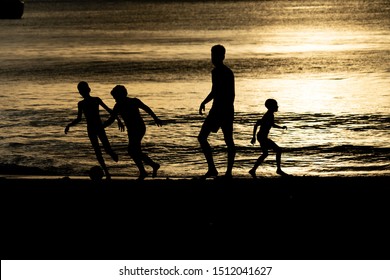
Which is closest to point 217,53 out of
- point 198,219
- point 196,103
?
point 198,219

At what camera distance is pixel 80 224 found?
908cm

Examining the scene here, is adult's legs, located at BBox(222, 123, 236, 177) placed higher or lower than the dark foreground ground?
higher

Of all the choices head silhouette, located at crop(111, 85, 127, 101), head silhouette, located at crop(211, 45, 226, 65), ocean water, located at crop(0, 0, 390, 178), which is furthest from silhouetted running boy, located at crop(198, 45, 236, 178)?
ocean water, located at crop(0, 0, 390, 178)

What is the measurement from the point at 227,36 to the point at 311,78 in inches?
1937

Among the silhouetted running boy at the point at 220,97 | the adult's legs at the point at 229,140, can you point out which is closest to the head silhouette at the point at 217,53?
the silhouetted running boy at the point at 220,97

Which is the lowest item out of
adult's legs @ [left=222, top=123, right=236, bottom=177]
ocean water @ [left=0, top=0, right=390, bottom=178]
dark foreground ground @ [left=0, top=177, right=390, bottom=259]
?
dark foreground ground @ [left=0, top=177, right=390, bottom=259]

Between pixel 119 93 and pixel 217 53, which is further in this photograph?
pixel 119 93

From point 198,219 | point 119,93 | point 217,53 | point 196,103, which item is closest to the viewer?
point 198,219

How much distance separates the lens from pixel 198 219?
907 cm

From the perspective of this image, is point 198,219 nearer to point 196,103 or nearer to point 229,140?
point 229,140

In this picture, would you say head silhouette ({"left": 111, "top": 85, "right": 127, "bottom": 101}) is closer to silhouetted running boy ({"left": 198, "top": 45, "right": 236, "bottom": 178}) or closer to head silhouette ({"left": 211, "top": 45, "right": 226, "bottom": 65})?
silhouetted running boy ({"left": 198, "top": 45, "right": 236, "bottom": 178})

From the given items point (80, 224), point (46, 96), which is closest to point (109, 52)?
point (46, 96)

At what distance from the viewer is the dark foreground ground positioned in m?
8.12

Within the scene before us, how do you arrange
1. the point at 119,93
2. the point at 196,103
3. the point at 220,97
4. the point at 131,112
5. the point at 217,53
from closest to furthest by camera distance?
1. the point at 217,53
2. the point at 220,97
3. the point at 119,93
4. the point at 131,112
5. the point at 196,103
